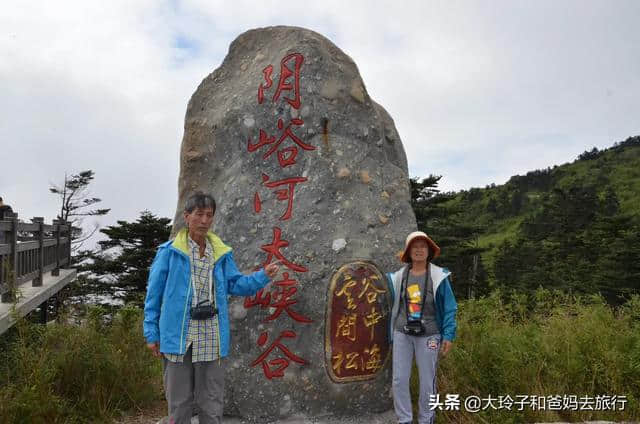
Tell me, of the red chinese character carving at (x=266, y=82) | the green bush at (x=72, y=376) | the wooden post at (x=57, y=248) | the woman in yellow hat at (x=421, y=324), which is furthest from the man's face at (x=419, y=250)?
the wooden post at (x=57, y=248)

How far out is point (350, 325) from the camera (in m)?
3.72

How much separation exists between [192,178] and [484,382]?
3148mm

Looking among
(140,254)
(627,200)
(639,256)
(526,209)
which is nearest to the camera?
(639,256)

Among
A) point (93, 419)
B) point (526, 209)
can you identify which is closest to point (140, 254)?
point (93, 419)

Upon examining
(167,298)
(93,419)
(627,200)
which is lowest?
(93,419)

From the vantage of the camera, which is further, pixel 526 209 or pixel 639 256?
pixel 526 209

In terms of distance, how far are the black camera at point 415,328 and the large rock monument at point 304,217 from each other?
1.61 feet

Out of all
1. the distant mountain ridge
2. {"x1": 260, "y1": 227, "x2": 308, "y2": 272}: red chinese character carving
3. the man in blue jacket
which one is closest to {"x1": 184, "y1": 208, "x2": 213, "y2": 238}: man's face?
the man in blue jacket

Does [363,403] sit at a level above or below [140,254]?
below

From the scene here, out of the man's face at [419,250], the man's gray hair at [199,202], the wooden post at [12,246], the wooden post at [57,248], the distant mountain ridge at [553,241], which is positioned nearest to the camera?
the man's gray hair at [199,202]

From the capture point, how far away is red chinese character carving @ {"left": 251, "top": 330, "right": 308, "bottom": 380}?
3686 millimetres

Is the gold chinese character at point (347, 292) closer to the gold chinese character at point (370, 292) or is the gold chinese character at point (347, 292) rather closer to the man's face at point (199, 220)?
the gold chinese character at point (370, 292)

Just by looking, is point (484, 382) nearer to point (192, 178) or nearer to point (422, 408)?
point (422, 408)

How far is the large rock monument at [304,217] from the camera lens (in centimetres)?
370
